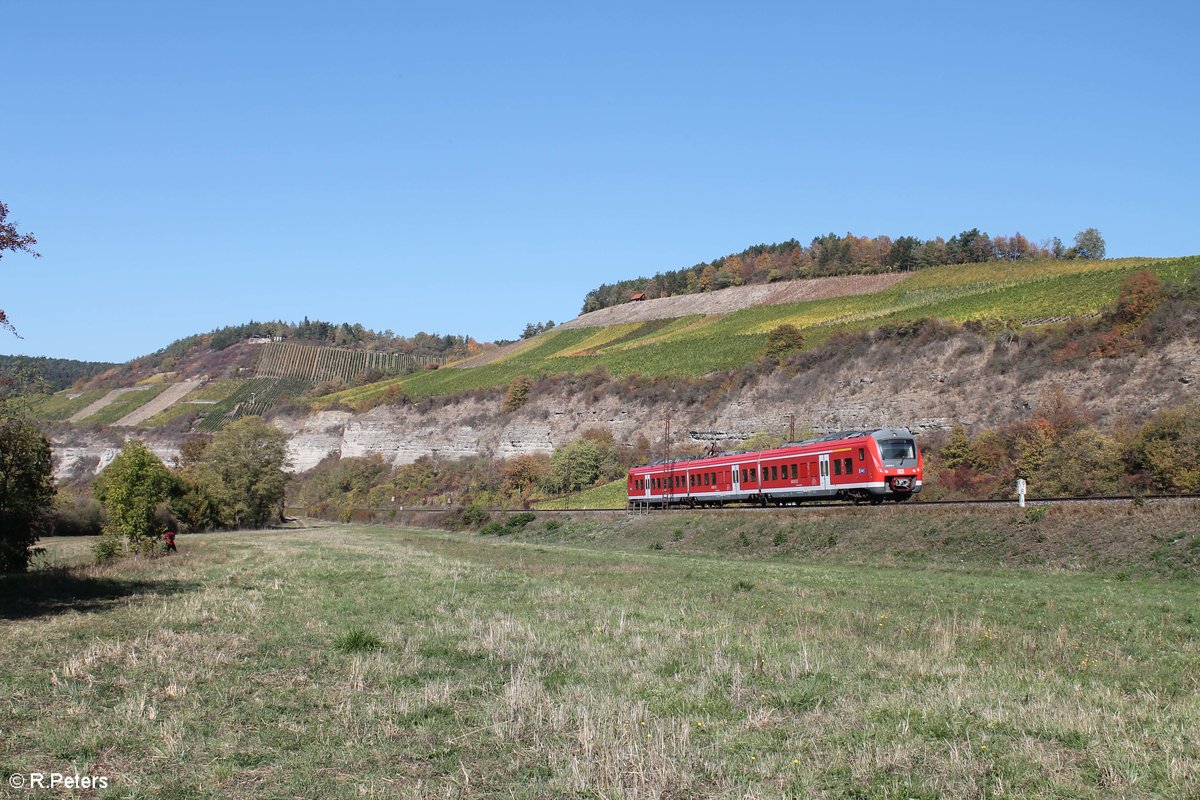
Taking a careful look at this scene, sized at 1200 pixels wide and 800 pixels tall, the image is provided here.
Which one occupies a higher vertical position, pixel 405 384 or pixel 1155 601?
pixel 405 384

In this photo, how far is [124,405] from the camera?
16275 cm

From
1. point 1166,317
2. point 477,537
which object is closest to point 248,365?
point 477,537

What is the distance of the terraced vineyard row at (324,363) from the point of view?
172500mm

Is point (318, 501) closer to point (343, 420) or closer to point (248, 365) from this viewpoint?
point (343, 420)

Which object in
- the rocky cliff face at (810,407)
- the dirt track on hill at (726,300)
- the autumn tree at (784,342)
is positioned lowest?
the rocky cliff face at (810,407)

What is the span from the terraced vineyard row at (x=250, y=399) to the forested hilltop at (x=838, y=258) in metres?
59.9

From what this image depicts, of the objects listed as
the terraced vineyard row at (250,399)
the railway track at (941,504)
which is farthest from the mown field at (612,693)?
the terraced vineyard row at (250,399)

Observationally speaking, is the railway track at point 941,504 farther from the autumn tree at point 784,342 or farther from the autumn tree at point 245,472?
the autumn tree at point 245,472

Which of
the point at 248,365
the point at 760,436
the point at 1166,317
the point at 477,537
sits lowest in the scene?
the point at 477,537

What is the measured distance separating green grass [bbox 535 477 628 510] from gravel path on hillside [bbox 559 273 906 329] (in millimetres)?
51149

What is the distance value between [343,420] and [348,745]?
126 metres

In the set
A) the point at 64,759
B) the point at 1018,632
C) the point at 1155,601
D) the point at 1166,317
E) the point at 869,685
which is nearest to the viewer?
the point at 64,759

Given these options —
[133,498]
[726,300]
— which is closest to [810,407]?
[133,498]

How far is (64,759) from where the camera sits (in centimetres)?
850
